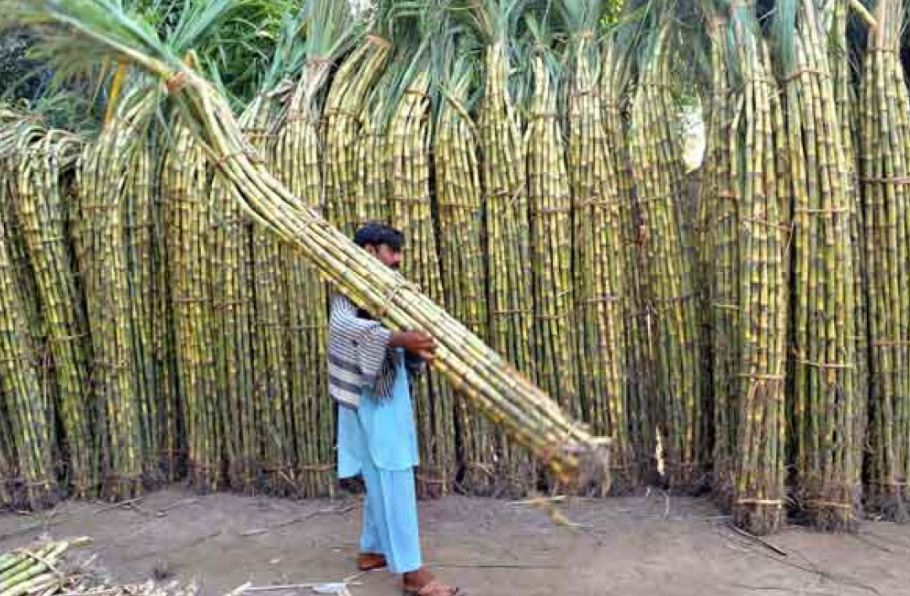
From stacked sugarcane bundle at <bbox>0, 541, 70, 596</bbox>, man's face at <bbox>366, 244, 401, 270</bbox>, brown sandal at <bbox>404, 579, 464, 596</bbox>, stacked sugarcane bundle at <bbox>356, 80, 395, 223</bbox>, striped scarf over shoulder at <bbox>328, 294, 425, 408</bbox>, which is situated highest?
stacked sugarcane bundle at <bbox>356, 80, 395, 223</bbox>

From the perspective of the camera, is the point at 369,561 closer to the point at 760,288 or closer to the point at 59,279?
the point at 760,288

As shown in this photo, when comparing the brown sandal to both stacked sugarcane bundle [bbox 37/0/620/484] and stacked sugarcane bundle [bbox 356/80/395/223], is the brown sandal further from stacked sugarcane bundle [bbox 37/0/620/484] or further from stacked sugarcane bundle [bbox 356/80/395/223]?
stacked sugarcane bundle [bbox 356/80/395/223]

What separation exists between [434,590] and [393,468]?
46 centimetres

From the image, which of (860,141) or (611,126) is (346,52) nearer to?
(611,126)

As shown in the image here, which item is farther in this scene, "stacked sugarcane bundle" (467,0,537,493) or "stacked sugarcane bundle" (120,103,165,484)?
"stacked sugarcane bundle" (120,103,165,484)

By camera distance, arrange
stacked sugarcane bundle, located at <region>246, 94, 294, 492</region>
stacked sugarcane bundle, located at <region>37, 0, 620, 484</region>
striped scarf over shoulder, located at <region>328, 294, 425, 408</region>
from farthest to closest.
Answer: stacked sugarcane bundle, located at <region>246, 94, 294, 492</region>, striped scarf over shoulder, located at <region>328, 294, 425, 408</region>, stacked sugarcane bundle, located at <region>37, 0, 620, 484</region>

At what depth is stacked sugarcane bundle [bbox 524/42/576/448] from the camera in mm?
3926

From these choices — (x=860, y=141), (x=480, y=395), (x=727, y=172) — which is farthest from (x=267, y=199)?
(x=860, y=141)

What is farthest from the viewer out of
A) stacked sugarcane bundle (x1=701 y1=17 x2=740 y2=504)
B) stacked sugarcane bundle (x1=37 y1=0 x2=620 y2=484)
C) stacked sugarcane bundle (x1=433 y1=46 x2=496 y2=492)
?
stacked sugarcane bundle (x1=433 y1=46 x2=496 y2=492)

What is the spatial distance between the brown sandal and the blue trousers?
79 mm

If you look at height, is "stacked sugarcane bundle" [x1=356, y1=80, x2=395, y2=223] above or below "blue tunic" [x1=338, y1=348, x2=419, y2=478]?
above

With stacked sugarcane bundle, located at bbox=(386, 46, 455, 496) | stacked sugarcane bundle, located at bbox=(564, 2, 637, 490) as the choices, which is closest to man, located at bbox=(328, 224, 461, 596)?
stacked sugarcane bundle, located at bbox=(386, 46, 455, 496)

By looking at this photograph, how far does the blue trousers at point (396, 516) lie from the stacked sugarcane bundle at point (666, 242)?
54.8 inches

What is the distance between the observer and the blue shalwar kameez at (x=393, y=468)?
3150mm
